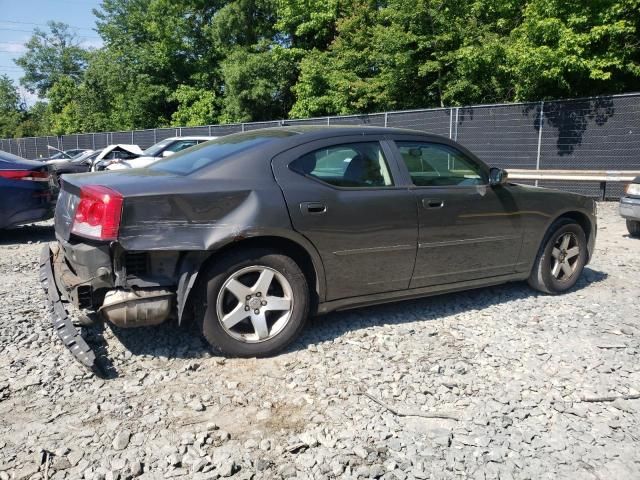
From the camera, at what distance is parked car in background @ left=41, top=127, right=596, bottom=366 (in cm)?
345

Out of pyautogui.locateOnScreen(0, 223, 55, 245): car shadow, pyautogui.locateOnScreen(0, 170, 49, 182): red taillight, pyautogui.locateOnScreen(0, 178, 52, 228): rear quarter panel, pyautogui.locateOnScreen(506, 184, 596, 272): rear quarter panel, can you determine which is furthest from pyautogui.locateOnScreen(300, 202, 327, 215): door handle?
pyautogui.locateOnScreen(0, 223, 55, 245): car shadow

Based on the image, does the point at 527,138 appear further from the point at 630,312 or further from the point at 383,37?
the point at 630,312

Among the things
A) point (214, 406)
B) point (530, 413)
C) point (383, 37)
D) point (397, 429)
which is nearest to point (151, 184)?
point (214, 406)

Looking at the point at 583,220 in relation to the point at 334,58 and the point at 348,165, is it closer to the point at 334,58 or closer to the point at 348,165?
the point at 348,165

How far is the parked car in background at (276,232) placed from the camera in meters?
3.45

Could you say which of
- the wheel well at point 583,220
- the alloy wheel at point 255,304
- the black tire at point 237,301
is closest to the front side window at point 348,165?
the black tire at point 237,301

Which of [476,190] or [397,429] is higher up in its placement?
[476,190]

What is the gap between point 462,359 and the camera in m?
3.82

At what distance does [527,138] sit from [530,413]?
40.8 ft

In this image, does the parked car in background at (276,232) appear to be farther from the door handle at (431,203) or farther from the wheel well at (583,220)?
the wheel well at (583,220)

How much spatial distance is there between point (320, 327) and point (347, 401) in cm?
118

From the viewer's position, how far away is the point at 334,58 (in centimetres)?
2508

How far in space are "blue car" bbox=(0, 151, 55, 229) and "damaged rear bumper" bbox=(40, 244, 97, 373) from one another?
3.75m

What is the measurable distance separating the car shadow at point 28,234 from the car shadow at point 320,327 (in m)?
5.00
